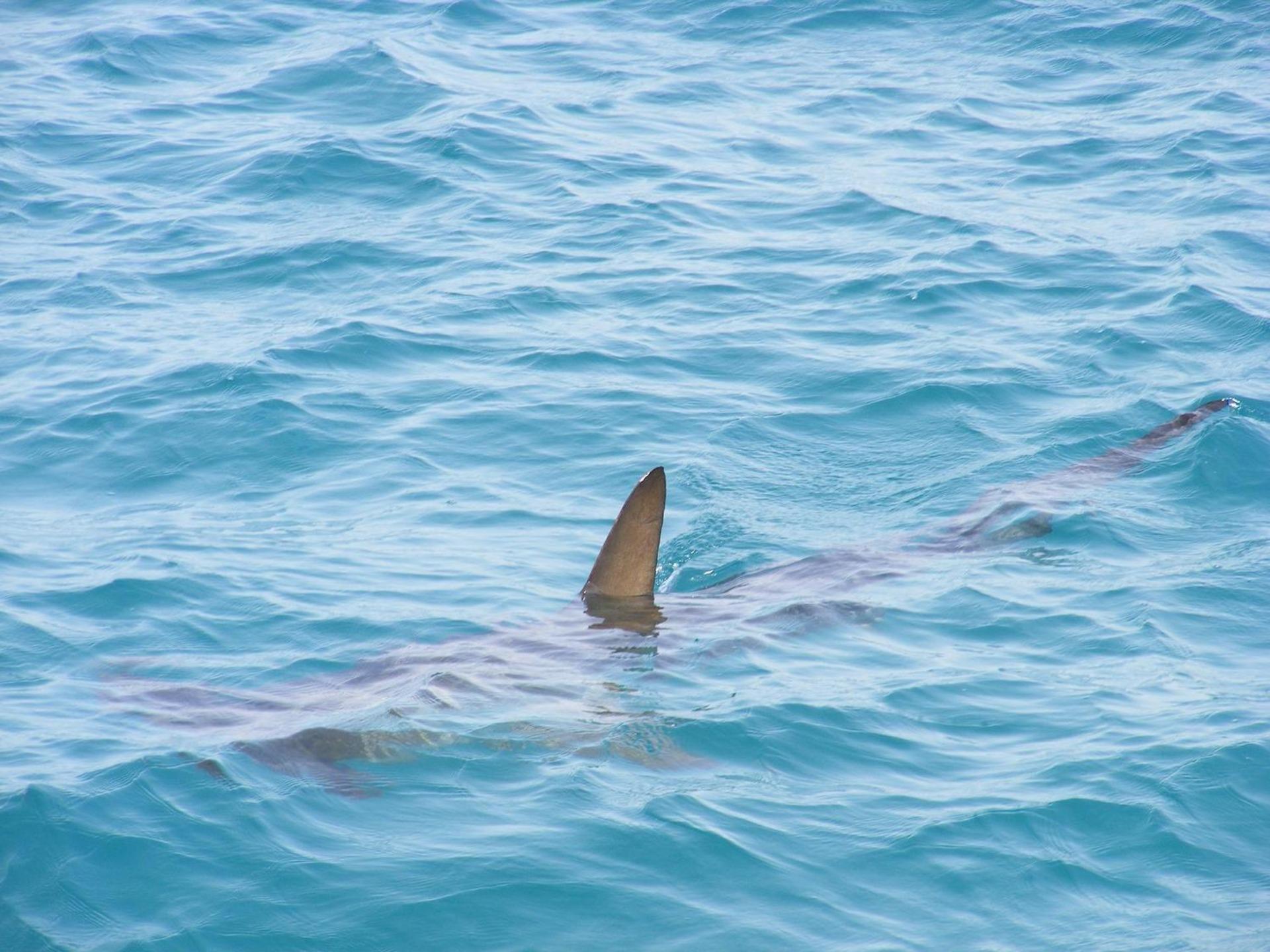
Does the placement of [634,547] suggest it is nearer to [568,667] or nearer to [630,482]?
[568,667]

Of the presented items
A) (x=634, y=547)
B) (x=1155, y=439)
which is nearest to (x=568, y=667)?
(x=634, y=547)

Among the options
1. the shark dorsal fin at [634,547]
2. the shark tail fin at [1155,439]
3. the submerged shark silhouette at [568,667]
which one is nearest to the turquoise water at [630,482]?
the submerged shark silhouette at [568,667]

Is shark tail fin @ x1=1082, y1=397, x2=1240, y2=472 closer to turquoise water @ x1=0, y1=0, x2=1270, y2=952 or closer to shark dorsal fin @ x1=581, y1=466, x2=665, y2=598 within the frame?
turquoise water @ x1=0, y1=0, x2=1270, y2=952

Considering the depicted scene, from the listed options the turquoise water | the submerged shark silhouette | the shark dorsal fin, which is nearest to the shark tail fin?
the turquoise water

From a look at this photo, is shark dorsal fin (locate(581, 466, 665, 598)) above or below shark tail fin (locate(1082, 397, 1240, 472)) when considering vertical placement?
above

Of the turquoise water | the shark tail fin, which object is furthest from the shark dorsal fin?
the shark tail fin

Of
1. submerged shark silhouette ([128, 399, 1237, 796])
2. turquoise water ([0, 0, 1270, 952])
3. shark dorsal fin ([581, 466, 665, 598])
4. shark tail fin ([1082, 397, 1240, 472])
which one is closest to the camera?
turquoise water ([0, 0, 1270, 952])

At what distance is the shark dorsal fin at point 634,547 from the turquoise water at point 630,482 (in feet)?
1.09

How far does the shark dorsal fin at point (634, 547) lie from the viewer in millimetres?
7031

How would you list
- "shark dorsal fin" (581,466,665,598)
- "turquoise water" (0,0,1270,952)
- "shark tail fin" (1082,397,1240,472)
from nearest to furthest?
"turquoise water" (0,0,1270,952), "shark dorsal fin" (581,466,665,598), "shark tail fin" (1082,397,1240,472)

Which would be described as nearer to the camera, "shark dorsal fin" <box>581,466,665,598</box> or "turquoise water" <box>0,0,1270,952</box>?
"turquoise water" <box>0,0,1270,952</box>

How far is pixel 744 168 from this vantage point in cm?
1480

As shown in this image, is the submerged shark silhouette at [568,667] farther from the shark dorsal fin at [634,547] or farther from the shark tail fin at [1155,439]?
the shark tail fin at [1155,439]

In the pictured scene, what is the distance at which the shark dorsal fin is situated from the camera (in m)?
7.03
